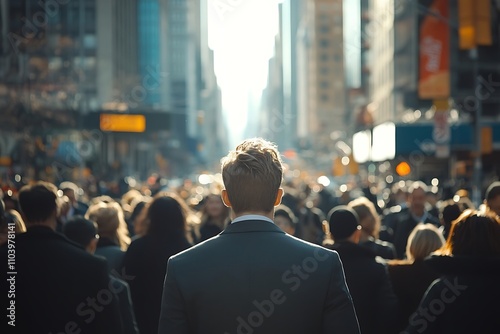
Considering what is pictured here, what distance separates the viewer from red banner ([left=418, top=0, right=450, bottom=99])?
40.2 metres

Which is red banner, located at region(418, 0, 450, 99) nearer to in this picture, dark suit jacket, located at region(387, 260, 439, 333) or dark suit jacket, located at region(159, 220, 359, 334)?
dark suit jacket, located at region(387, 260, 439, 333)

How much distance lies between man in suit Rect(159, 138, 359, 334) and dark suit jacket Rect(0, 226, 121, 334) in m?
1.78

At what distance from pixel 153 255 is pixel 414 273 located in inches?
87.3

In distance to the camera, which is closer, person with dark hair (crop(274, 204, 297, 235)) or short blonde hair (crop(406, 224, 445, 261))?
short blonde hair (crop(406, 224, 445, 261))

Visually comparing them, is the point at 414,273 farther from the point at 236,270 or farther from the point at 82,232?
the point at 236,270

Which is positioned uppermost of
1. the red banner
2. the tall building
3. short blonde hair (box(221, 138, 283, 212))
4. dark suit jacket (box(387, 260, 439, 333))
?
the tall building

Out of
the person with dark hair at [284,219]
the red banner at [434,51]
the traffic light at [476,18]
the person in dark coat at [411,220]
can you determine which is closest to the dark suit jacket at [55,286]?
the person with dark hair at [284,219]

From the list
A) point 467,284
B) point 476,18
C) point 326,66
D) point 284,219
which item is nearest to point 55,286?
point 467,284

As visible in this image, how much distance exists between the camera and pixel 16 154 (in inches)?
1115

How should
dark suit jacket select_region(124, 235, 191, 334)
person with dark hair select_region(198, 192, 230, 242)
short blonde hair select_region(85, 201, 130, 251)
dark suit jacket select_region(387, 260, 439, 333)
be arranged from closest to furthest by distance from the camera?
dark suit jacket select_region(387, 260, 439, 333)
dark suit jacket select_region(124, 235, 191, 334)
short blonde hair select_region(85, 201, 130, 251)
person with dark hair select_region(198, 192, 230, 242)

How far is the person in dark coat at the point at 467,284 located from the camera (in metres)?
5.28

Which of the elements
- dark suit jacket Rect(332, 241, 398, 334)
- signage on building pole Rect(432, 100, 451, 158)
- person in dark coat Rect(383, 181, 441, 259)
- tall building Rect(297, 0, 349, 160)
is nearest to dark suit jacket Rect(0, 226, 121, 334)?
dark suit jacket Rect(332, 241, 398, 334)

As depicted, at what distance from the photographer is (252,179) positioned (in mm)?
3814

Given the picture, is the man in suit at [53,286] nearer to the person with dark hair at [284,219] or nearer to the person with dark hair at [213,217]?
the person with dark hair at [284,219]
